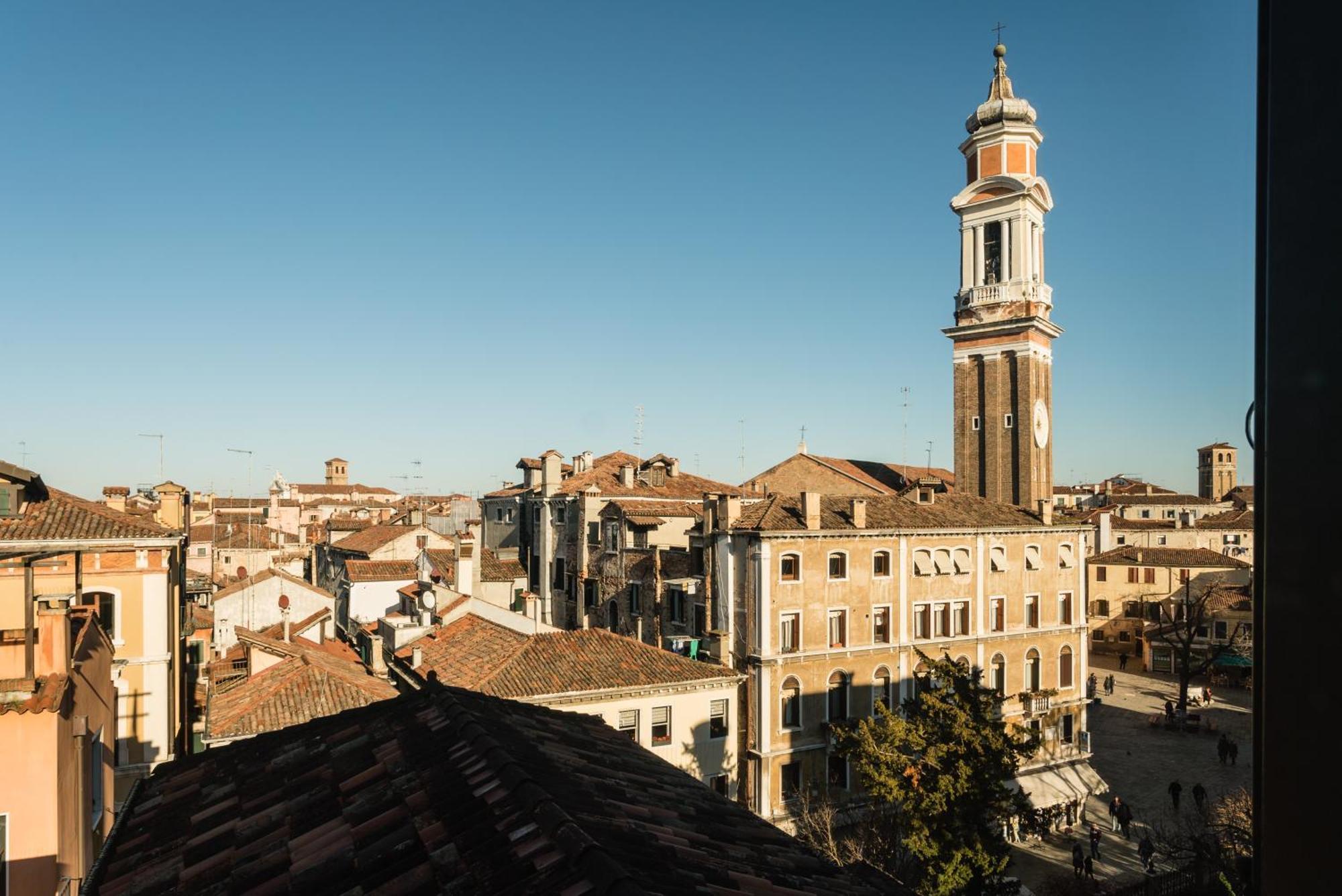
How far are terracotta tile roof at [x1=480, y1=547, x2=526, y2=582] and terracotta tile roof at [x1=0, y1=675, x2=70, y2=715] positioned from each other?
30273 mm

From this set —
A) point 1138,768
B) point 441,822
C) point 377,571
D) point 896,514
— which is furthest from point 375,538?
point 441,822

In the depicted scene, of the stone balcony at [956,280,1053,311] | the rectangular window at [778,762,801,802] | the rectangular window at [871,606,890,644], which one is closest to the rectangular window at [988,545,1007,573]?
the rectangular window at [871,606,890,644]

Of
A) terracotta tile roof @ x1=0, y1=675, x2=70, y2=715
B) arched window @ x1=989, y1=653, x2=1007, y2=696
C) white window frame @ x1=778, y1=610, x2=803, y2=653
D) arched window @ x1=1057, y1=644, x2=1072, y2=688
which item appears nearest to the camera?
terracotta tile roof @ x1=0, y1=675, x2=70, y2=715

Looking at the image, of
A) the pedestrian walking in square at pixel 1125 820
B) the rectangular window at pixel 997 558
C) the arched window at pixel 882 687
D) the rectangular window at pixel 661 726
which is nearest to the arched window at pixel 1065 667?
the rectangular window at pixel 997 558

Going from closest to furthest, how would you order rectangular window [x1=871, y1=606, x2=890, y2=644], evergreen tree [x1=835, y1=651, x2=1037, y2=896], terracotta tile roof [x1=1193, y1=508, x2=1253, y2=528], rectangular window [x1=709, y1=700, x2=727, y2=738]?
evergreen tree [x1=835, y1=651, x2=1037, y2=896] < rectangular window [x1=709, y1=700, x2=727, y2=738] < rectangular window [x1=871, y1=606, x2=890, y2=644] < terracotta tile roof [x1=1193, y1=508, x2=1253, y2=528]

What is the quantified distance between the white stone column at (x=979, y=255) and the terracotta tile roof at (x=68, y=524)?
3810 cm

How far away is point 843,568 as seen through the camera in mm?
27125

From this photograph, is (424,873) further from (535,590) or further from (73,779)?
(535,590)

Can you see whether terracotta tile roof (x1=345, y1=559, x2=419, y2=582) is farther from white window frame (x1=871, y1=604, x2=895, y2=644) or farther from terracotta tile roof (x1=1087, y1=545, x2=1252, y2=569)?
terracotta tile roof (x1=1087, y1=545, x2=1252, y2=569)

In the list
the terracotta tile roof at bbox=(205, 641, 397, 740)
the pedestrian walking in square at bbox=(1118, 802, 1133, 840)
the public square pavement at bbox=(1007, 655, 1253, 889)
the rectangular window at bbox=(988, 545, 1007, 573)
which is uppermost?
the rectangular window at bbox=(988, 545, 1007, 573)

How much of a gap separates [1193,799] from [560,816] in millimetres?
29169

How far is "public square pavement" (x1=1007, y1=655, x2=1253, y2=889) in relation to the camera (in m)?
23.5

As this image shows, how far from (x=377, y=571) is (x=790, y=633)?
21351mm

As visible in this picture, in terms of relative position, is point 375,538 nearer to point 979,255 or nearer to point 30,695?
point 979,255
